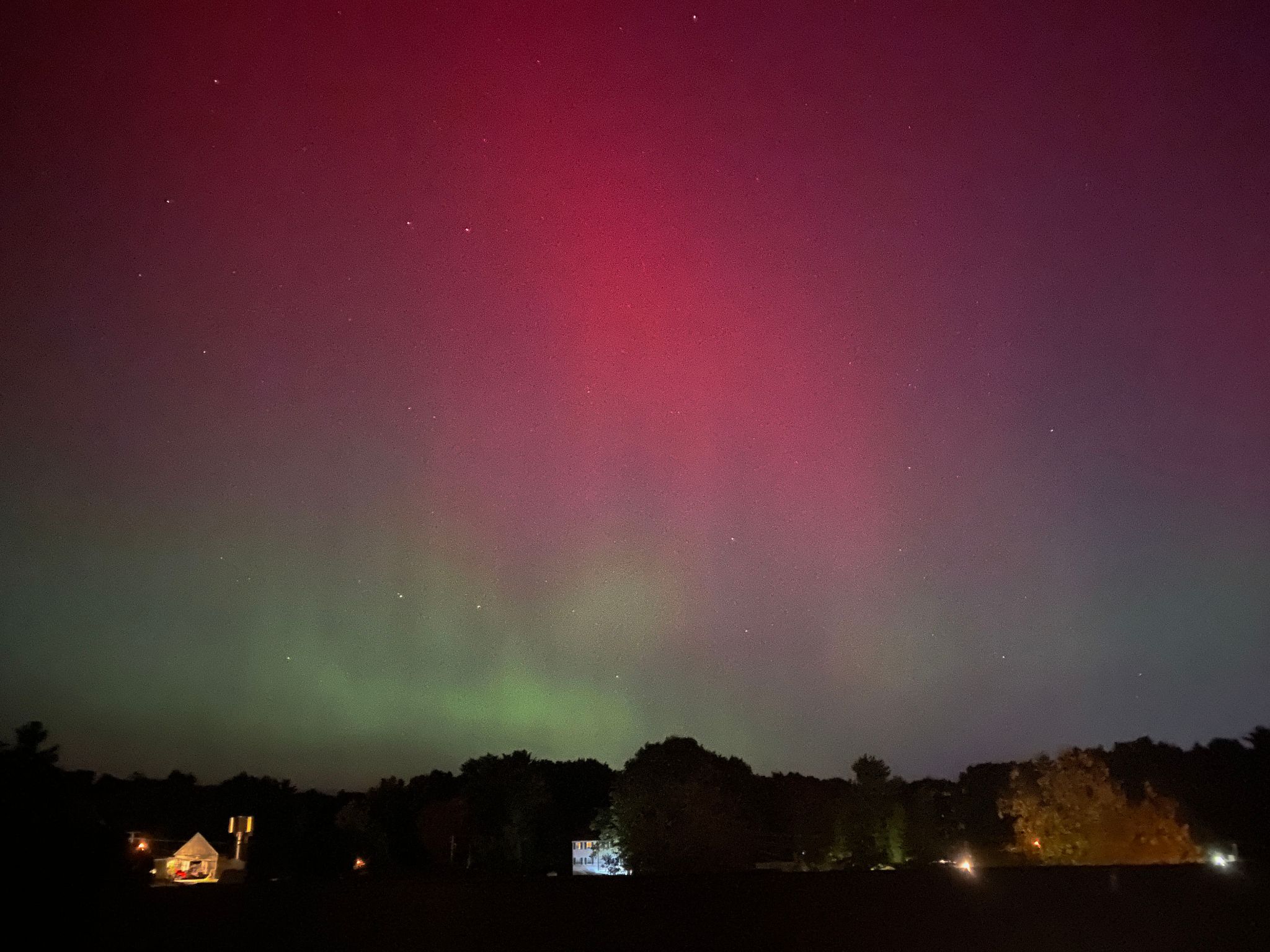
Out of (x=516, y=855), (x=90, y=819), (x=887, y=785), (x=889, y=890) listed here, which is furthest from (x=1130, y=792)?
(x=90, y=819)

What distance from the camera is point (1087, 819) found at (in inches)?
Answer: 1518

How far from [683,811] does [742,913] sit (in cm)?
3591

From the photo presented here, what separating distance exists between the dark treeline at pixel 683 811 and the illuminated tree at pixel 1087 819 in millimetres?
101

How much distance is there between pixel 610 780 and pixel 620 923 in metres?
72.5

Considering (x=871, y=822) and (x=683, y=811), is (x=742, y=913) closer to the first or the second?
(x=683, y=811)

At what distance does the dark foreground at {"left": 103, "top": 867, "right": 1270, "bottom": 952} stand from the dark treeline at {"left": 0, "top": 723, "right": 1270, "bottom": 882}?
20627mm

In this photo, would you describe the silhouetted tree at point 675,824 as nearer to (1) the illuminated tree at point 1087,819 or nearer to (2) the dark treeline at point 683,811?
(2) the dark treeline at point 683,811

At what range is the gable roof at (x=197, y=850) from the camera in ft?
139

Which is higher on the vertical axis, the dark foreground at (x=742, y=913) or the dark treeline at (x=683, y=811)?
the dark treeline at (x=683, y=811)

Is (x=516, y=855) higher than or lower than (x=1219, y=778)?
lower

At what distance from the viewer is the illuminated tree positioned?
3762 centimetres

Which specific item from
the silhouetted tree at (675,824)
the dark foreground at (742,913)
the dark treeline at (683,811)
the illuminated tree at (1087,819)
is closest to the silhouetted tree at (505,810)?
the dark treeline at (683,811)

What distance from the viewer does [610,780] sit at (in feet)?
268

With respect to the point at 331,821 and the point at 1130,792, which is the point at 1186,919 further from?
the point at 331,821
